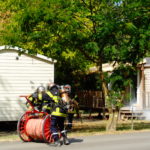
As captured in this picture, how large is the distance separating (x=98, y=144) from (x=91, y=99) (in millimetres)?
15488

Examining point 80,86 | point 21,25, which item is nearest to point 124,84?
point 21,25

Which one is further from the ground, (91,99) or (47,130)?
(91,99)

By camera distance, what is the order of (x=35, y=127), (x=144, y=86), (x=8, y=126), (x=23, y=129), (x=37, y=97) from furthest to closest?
(x=144, y=86) → (x=8, y=126) → (x=37, y=97) → (x=23, y=129) → (x=35, y=127)

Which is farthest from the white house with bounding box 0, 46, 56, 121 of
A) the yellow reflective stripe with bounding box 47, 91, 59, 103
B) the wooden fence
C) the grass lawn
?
the wooden fence

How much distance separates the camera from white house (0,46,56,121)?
1847cm

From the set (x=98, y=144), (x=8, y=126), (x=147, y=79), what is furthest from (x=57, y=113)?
(x=147, y=79)

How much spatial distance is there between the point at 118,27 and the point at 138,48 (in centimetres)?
124

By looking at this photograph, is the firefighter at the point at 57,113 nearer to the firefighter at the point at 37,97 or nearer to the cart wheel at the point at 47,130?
the cart wheel at the point at 47,130

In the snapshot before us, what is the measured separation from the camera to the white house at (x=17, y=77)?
1847 centimetres

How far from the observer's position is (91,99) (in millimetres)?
28625

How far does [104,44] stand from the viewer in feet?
54.2

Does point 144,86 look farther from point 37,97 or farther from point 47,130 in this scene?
point 47,130

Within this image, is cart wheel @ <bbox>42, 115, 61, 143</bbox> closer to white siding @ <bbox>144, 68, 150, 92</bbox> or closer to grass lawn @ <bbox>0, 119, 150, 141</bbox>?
grass lawn @ <bbox>0, 119, 150, 141</bbox>

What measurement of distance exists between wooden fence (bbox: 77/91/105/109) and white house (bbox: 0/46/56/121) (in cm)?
877
